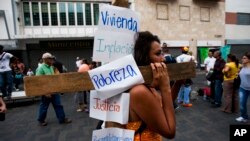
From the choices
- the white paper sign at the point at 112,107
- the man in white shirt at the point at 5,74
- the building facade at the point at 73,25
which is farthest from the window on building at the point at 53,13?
the white paper sign at the point at 112,107

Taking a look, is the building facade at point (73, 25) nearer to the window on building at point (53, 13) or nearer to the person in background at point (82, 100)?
the window on building at point (53, 13)

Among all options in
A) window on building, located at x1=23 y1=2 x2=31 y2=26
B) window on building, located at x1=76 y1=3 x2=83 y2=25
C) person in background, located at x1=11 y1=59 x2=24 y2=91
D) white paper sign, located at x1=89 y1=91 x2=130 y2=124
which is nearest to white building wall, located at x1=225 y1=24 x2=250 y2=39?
window on building, located at x1=76 y1=3 x2=83 y2=25

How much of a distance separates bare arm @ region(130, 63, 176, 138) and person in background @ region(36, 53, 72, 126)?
4.46 m

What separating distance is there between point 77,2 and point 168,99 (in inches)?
707

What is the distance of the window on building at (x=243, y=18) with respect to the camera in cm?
2423

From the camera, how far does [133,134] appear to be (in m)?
1.58

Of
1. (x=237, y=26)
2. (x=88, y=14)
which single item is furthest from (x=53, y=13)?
(x=237, y=26)

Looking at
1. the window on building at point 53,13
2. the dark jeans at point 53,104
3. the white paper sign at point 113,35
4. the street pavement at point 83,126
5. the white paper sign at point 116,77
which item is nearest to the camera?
the white paper sign at point 116,77

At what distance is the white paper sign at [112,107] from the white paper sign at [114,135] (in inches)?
2.7

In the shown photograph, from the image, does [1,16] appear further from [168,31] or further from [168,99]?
[168,99]

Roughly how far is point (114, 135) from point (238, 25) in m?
25.5

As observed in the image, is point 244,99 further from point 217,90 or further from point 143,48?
point 143,48

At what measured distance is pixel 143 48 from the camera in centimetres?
164

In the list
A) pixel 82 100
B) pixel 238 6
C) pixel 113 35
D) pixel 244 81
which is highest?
pixel 238 6
